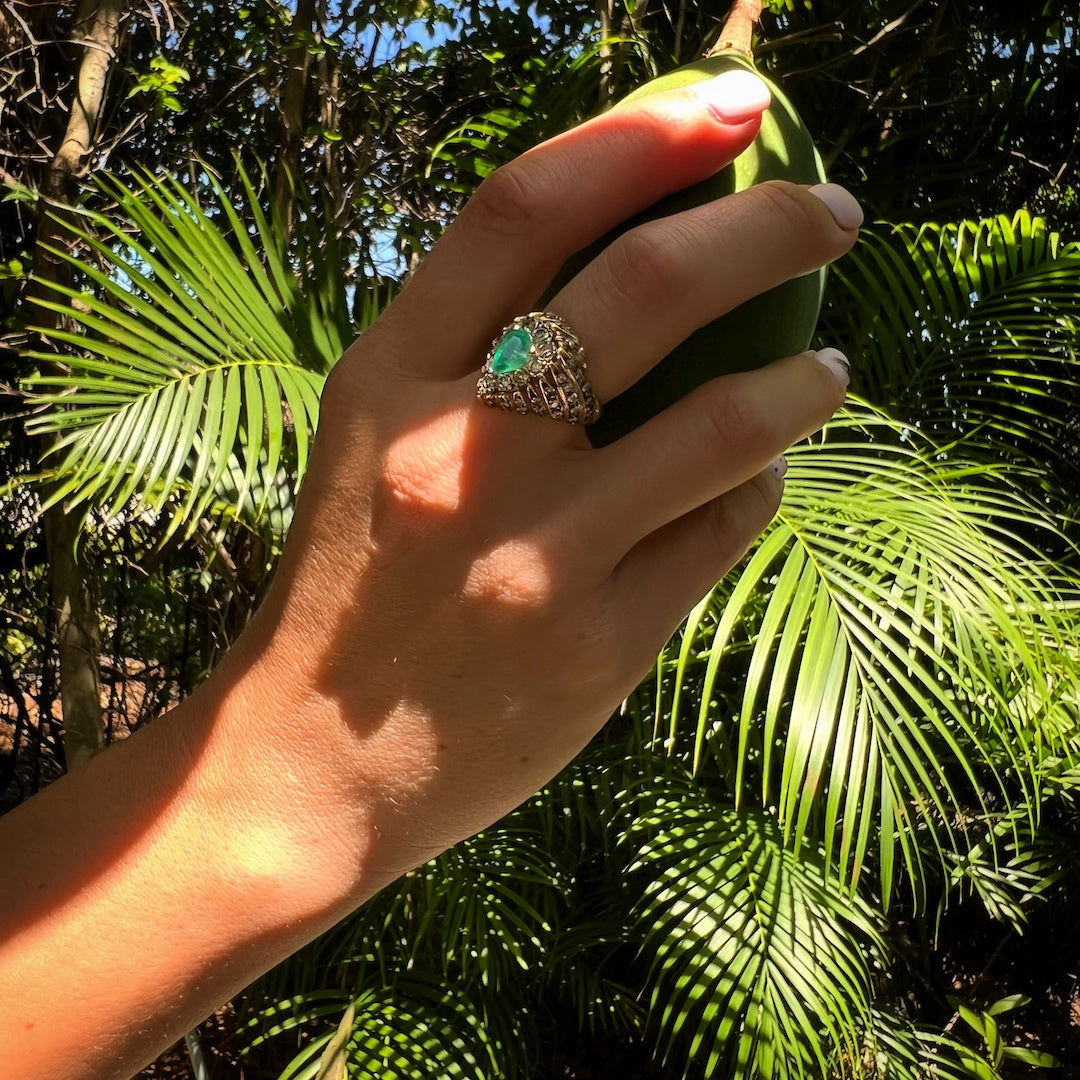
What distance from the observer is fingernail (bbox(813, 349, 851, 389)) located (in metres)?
0.66

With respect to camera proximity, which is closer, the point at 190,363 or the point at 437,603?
the point at 437,603

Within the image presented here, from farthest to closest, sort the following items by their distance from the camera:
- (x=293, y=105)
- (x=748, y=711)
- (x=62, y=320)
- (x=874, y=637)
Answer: (x=293, y=105)
(x=62, y=320)
(x=874, y=637)
(x=748, y=711)

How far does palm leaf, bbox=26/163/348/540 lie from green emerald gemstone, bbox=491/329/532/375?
1306 mm

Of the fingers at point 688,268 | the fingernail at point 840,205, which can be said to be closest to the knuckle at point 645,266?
the fingers at point 688,268

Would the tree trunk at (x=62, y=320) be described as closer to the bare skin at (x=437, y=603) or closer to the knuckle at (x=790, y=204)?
the bare skin at (x=437, y=603)

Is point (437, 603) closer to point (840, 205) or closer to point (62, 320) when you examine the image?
point (840, 205)

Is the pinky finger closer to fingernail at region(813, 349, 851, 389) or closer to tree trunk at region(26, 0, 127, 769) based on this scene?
fingernail at region(813, 349, 851, 389)

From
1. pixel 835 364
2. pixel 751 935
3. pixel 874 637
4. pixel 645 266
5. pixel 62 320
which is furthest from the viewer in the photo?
pixel 62 320

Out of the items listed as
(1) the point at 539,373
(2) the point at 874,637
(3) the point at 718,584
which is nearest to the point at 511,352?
(1) the point at 539,373

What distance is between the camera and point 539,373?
577 millimetres

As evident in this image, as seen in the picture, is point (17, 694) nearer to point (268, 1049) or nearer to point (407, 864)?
point (268, 1049)

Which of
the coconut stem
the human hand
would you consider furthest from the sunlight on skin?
the coconut stem

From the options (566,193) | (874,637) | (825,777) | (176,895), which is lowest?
(825,777)

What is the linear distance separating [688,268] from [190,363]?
1.58 metres
